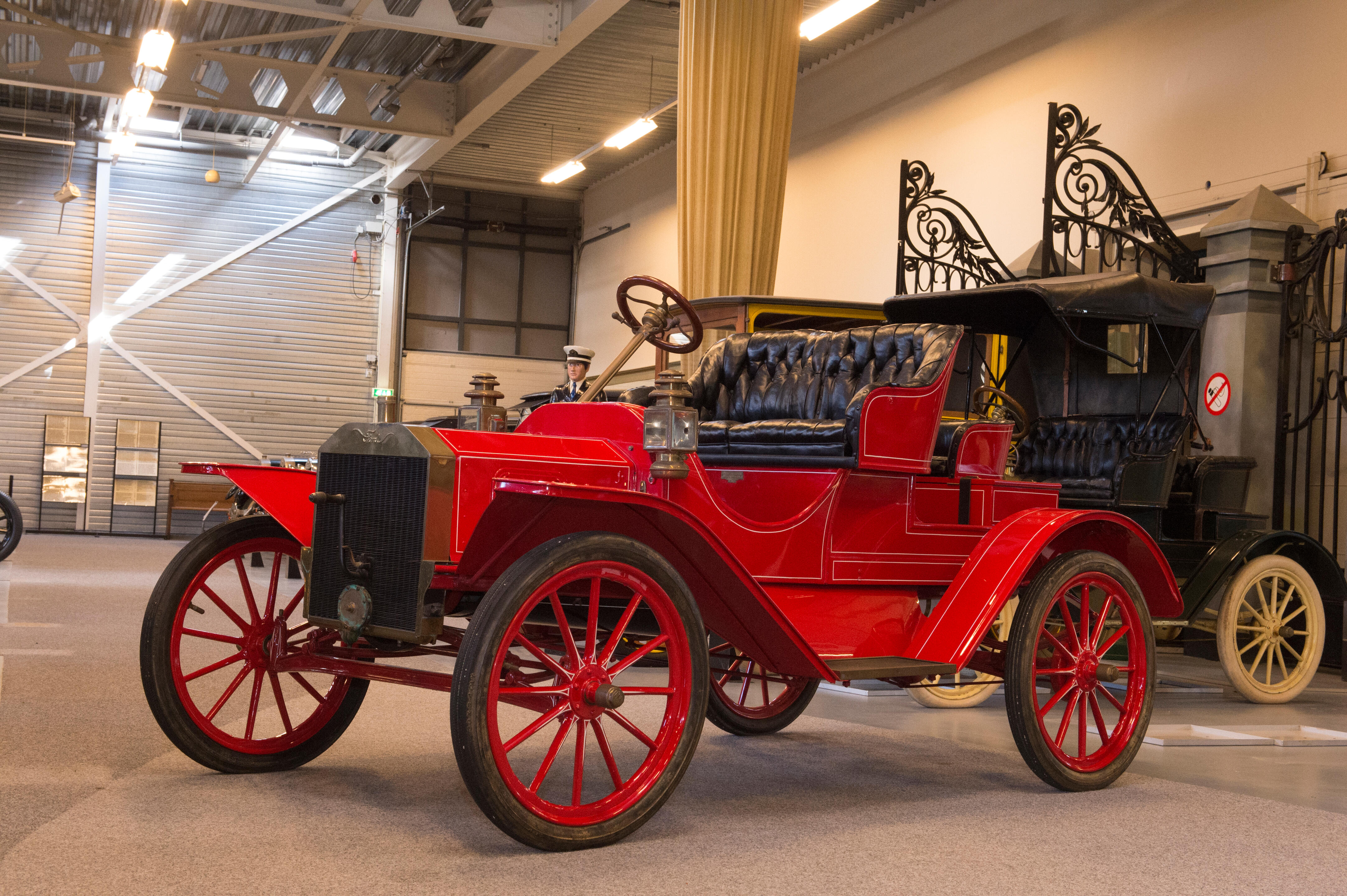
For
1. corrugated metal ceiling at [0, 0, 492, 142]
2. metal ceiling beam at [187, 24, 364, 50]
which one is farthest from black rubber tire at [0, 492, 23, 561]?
corrugated metal ceiling at [0, 0, 492, 142]

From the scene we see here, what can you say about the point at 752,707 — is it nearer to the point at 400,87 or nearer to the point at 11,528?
the point at 11,528

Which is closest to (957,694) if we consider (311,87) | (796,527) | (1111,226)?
(796,527)

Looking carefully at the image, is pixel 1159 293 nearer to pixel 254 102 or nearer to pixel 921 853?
pixel 921 853

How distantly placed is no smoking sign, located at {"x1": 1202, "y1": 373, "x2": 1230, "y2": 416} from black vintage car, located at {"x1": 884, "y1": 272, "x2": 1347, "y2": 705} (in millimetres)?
122

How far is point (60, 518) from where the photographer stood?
56.9ft

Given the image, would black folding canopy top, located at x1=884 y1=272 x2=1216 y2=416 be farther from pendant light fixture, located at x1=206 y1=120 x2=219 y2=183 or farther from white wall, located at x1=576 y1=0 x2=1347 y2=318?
pendant light fixture, located at x1=206 y1=120 x2=219 y2=183

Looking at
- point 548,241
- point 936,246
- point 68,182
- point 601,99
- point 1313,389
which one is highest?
point 601,99

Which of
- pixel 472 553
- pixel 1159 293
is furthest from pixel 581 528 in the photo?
pixel 1159 293

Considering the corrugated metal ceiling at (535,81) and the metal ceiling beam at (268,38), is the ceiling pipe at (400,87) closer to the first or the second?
the corrugated metal ceiling at (535,81)

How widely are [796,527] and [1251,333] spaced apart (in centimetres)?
477

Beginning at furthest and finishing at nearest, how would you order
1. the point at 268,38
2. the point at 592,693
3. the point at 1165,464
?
the point at 268,38
the point at 1165,464
the point at 592,693

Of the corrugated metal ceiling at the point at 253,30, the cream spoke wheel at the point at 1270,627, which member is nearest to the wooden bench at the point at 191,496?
the corrugated metal ceiling at the point at 253,30

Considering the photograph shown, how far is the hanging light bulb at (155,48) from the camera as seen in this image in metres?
10.8

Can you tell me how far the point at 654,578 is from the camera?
284 centimetres
